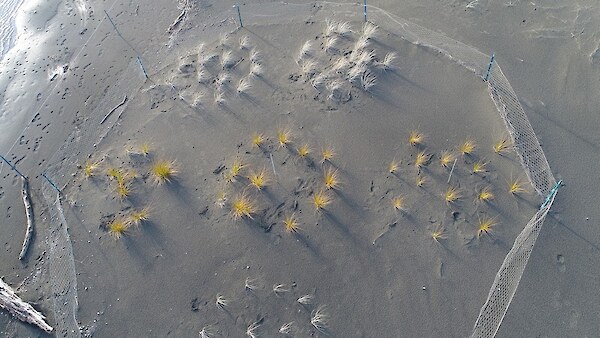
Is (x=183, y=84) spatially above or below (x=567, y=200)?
above

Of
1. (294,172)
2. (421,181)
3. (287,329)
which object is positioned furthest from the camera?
(294,172)

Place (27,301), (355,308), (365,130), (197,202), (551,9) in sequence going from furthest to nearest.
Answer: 1. (551,9)
2. (365,130)
3. (197,202)
4. (27,301)
5. (355,308)

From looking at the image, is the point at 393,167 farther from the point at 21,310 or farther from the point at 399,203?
the point at 21,310

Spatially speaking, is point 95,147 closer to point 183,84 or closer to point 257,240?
point 183,84

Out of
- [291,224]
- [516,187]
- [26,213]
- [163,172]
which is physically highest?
[163,172]

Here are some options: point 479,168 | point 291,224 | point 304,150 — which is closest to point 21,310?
point 291,224

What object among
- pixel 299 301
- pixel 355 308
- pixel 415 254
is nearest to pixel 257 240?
pixel 299 301

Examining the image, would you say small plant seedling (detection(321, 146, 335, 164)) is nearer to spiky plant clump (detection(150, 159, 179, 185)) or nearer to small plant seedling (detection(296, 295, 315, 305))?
small plant seedling (detection(296, 295, 315, 305))

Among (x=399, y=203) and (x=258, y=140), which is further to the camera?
(x=258, y=140)
